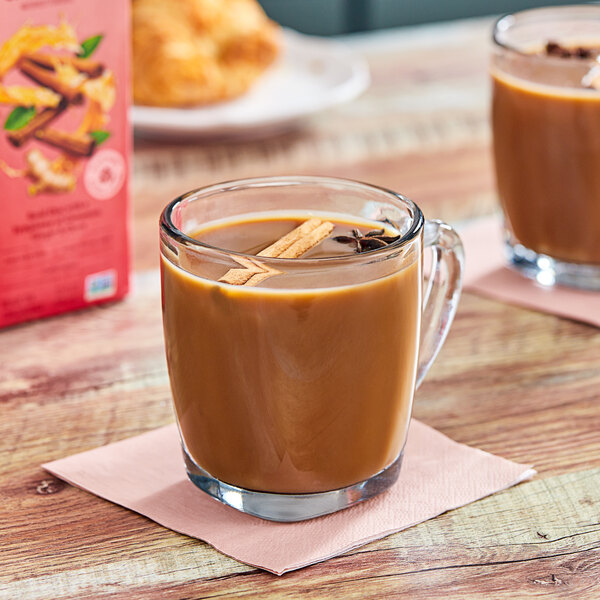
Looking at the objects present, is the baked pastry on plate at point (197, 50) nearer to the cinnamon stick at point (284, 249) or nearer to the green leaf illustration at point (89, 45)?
the green leaf illustration at point (89, 45)

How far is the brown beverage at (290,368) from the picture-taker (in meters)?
0.64

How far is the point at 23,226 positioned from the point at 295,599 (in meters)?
0.48

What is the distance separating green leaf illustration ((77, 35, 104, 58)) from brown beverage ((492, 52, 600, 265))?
413mm

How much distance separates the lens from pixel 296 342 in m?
0.64

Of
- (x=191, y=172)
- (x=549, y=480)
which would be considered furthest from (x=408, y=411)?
(x=191, y=172)

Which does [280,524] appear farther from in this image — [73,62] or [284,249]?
[73,62]

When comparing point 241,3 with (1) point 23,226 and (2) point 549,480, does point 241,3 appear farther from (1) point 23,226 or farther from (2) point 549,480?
(2) point 549,480

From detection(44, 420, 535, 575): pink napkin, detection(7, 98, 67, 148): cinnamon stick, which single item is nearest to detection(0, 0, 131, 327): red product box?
detection(7, 98, 67, 148): cinnamon stick

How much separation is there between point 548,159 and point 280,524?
540mm

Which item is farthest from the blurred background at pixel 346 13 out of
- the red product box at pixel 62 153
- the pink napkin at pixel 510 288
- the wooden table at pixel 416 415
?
the red product box at pixel 62 153

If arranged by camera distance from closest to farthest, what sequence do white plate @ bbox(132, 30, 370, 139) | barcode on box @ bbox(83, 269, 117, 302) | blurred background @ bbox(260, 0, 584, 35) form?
barcode on box @ bbox(83, 269, 117, 302) < white plate @ bbox(132, 30, 370, 139) < blurred background @ bbox(260, 0, 584, 35)

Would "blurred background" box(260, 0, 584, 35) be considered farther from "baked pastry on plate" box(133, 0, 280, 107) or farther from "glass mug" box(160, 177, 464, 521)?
"glass mug" box(160, 177, 464, 521)

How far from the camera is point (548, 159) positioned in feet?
3.47

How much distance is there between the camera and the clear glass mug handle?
0.78 meters
